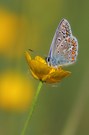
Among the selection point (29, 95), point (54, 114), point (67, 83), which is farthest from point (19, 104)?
point (67, 83)

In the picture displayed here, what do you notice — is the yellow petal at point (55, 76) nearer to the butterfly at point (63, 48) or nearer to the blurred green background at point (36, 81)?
the butterfly at point (63, 48)

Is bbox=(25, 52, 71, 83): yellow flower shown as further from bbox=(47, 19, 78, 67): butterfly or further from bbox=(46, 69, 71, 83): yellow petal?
bbox=(47, 19, 78, 67): butterfly

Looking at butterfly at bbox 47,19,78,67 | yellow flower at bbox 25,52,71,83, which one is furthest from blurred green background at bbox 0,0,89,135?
yellow flower at bbox 25,52,71,83

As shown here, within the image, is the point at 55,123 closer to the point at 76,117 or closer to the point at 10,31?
the point at 76,117

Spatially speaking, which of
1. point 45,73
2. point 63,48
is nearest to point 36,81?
point 63,48

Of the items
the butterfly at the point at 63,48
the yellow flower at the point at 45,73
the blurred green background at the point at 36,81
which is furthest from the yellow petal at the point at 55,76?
the blurred green background at the point at 36,81
